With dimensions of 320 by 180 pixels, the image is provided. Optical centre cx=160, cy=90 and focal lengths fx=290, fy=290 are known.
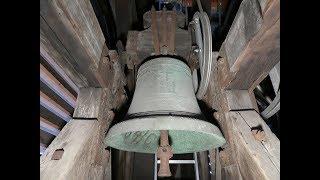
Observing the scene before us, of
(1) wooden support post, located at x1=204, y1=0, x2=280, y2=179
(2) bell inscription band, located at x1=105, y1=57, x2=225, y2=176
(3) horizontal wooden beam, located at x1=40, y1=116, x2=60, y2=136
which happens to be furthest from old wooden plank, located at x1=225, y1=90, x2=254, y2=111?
(3) horizontal wooden beam, located at x1=40, y1=116, x2=60, y2=136

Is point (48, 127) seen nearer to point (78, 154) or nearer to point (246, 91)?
point (78, 154)

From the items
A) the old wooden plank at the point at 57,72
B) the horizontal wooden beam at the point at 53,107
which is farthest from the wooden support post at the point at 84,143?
the horizontal wooden beam at the point at 53,107

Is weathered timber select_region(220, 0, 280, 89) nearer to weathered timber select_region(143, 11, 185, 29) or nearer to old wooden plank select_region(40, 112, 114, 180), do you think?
weathered timber select_region(143, 11, 185, 29)

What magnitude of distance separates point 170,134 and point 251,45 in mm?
748

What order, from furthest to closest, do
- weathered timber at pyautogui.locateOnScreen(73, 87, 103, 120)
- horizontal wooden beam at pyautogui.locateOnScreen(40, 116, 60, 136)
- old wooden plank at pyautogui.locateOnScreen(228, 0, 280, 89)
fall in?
horizontal wooden beam at pyautogui.locateOnScreen(40, 116, 60, 136) → weathered timber at pyautogui.locateOnScreen(73, 87, 103, 120) → old wooden plank at pyautogui.locateOnScreen(228, 0, 280, 89)

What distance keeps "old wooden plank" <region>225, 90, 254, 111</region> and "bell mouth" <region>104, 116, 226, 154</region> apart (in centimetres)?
21

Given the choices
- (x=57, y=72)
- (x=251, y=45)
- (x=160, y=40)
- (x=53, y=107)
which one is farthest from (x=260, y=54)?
(x=53, y=107)

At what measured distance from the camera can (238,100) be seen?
164 cm

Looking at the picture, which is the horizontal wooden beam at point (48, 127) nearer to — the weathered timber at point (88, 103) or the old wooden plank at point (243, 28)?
the weathered timber at point (88, 103)

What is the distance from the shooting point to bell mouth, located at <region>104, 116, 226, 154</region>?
49.7 inches
